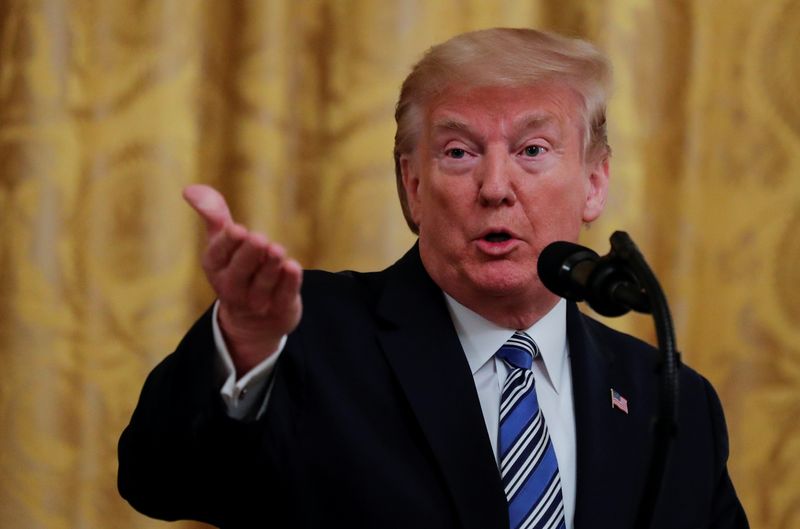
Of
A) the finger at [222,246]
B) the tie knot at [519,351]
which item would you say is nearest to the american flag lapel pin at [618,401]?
the tie knot at [519,351]

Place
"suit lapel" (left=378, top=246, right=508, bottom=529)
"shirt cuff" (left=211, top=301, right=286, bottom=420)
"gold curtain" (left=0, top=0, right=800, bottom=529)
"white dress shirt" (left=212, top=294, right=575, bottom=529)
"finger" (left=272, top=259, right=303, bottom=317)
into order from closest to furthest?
"finger" (left=272, top=259, right=303, bottom=317)
"shirt cuff" (left=211, top=301, right=286, bottom=420)
"suit lapel" (left=378, top=246, right=508, bottom=529)
"white dress shirt" (left=212, top=294, right=575, bottom=529)
"gold curtain" (left=0, top=0, right=800, bottom=529)

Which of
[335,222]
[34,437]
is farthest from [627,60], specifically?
[34,437]

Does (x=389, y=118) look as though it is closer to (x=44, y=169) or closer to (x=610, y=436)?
(x=44, y=169)

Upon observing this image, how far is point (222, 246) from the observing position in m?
1.23

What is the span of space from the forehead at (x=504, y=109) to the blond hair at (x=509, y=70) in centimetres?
1

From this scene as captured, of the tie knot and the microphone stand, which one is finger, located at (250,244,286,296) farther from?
the tie knot

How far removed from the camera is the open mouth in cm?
171

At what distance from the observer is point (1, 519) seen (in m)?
2.23

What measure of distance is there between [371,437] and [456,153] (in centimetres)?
45

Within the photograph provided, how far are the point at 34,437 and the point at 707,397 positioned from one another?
1.21 meters

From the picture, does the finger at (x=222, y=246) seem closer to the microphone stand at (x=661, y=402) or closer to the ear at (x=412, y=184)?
the microphone stand at (x=661, y=402)

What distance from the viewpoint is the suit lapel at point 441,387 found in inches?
60.3

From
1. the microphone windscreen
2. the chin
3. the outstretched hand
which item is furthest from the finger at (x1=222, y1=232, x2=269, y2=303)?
the chin

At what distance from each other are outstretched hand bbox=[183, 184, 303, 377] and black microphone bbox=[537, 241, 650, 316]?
0.28 meters
